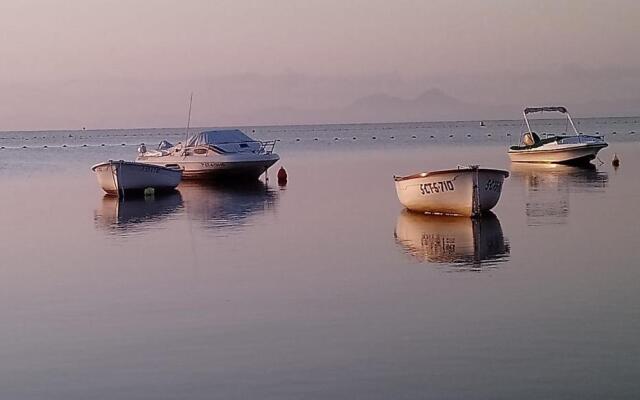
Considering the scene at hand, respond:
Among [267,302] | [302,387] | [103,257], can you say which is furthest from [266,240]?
[302,387]

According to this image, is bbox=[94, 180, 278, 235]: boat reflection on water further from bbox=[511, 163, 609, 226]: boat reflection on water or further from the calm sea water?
bbox=[511, 163, 609, 226]: boat reflection on water

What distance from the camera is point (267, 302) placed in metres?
12.7

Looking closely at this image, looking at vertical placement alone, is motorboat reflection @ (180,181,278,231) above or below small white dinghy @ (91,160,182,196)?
below

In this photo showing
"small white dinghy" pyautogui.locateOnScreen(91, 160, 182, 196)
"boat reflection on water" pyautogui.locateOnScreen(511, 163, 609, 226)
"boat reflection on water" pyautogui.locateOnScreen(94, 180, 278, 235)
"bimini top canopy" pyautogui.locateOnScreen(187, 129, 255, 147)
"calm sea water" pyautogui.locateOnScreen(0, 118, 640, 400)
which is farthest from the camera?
"bimini top canopy" pyautogui.locateOnScreen(187, 129, 255, 147)

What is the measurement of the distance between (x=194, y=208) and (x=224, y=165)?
11.7m

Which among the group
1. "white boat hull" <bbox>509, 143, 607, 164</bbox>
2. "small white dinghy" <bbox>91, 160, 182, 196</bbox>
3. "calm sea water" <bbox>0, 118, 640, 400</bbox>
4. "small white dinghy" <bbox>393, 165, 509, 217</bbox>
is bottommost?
"calm sea water" <bbox>0, 118, 640, 400</bbox>

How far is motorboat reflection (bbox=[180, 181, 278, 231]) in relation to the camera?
2391 centimetres

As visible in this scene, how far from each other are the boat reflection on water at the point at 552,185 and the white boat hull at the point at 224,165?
1062cm

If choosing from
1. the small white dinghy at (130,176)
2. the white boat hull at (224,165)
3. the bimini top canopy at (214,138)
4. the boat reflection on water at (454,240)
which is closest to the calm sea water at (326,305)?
the boat reflection on water at (454,240)

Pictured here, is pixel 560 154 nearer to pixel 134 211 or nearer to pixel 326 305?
pixel 134 211

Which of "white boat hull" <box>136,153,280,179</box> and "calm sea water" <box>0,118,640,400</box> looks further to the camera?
"white boat hull" <box>136,153,280,179</box>

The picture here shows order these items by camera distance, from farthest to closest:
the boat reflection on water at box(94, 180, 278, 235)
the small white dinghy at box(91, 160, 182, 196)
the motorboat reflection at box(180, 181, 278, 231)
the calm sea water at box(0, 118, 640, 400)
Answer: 1. the small white dinghy at box(91, 160, 182, 196)
2. the motorboat reflection at box(180, 181, 278, 231)
3. the boat reflection on water at box(94, 180, 278, 235)
4. the calm sea water at box(0, 118, 640, 400)

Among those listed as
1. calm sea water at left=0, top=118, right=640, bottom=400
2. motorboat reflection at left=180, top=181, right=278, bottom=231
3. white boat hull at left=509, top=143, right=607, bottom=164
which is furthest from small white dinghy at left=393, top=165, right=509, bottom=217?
white boat hull at left=509, top=143, right=607, bottom=164

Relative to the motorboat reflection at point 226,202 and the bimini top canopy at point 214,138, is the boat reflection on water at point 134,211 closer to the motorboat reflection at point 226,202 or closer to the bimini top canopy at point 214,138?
the motorboat reflection at point 226,202
